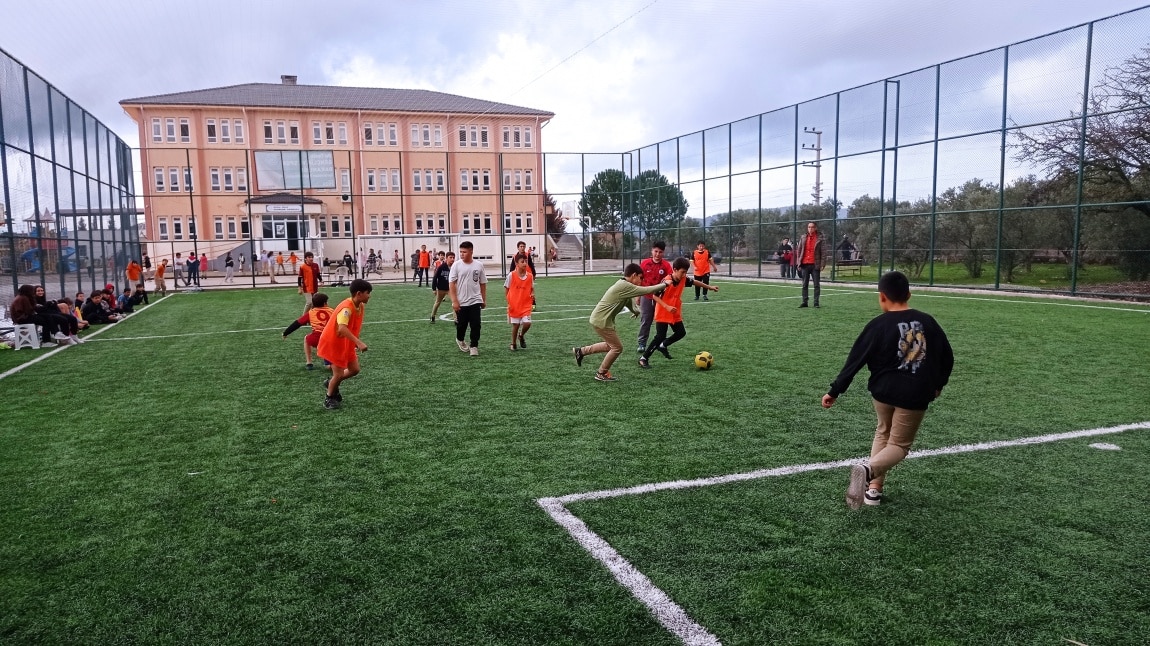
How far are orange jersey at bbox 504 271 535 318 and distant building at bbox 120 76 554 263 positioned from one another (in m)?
27.1

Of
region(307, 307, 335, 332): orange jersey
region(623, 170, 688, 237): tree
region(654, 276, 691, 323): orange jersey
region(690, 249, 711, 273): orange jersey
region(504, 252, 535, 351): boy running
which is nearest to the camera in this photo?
region(307, 307, 335, 332): orange jersey

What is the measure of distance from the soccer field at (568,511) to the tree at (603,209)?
2907 cm

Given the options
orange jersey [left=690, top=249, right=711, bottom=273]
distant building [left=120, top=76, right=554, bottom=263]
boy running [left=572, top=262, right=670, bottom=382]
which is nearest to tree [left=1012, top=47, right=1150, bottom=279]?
orange jersey [left=690, top=249, right=711, bottom=273]

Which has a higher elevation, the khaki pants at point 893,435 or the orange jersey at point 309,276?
the orange jersey at point 309,276

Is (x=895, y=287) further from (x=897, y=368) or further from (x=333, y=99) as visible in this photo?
(x=333, y=99)

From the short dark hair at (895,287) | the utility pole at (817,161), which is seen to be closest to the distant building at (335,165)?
the utility pole at (817,161)

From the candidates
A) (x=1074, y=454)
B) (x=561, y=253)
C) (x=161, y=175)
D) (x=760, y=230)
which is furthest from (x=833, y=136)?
(x=161, y=175)

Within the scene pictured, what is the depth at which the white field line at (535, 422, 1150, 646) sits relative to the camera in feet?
10.8

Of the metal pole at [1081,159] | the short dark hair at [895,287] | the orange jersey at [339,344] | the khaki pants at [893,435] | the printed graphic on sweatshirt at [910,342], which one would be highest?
the metal pole at [1081,159]

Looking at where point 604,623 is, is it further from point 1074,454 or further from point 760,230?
point 760,230

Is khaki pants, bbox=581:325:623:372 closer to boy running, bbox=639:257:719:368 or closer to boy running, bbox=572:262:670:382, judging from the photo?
boy running, bbox=572:262:670:382

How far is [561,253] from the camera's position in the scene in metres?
60.1

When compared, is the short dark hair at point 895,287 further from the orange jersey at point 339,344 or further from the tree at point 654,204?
the tree at point 654,204

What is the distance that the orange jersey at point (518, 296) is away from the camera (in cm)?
1161
